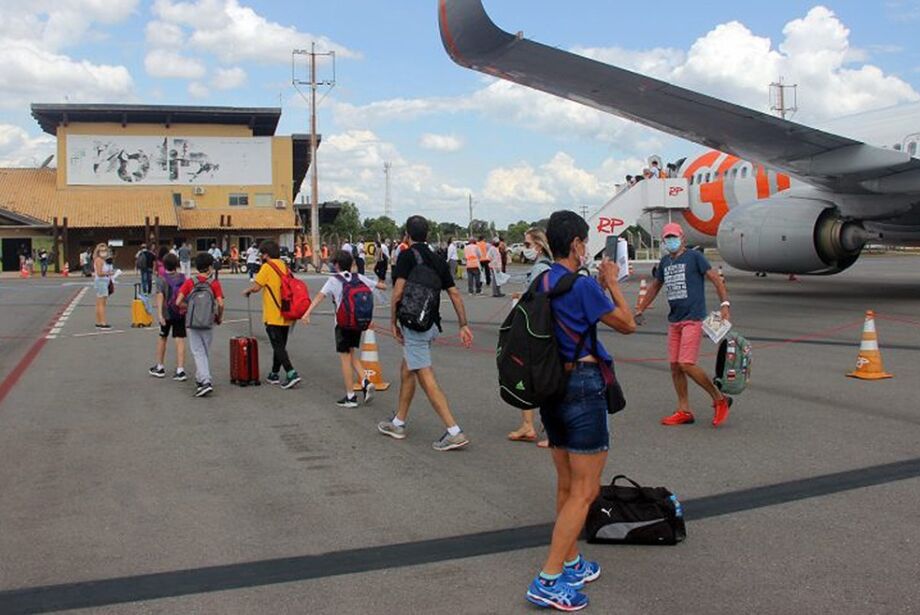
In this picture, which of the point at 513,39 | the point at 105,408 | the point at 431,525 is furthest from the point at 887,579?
the point at 513,39

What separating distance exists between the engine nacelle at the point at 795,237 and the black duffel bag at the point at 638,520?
46.0ft

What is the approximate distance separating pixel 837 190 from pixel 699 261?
10397mm

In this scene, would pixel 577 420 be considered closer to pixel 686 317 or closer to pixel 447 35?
pixel 686 317

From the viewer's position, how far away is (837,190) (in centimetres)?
1653

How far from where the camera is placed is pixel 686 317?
755 centimetres

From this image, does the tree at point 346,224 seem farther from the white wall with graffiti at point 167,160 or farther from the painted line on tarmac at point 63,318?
the painted line on tarmac at point 63,318

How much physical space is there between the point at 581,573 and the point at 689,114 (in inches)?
463

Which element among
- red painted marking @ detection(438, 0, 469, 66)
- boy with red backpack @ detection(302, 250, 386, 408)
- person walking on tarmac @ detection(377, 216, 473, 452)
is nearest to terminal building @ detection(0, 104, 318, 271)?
red painted marking @ detection(438, 0, 469, 66)

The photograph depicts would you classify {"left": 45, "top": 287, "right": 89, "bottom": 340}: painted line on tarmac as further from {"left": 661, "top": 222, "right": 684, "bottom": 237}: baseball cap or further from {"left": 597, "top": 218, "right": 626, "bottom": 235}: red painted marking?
{"left": 597, "top": 218, "right": 626, "bottom": 235}: red painted marking

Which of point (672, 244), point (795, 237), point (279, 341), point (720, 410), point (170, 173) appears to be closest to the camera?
point (720, 410)

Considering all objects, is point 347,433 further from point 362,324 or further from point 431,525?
point 431,525

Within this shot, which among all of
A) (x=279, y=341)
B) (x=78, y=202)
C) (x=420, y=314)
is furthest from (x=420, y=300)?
(x=78, y=202)

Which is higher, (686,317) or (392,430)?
(686,317)

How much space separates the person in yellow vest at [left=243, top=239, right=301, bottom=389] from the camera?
9445 mm
